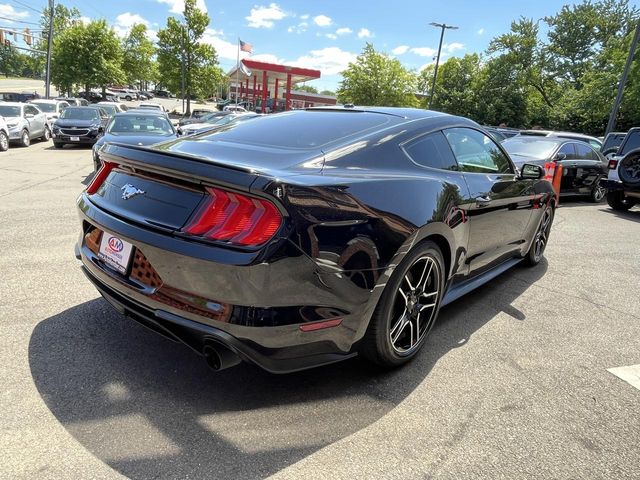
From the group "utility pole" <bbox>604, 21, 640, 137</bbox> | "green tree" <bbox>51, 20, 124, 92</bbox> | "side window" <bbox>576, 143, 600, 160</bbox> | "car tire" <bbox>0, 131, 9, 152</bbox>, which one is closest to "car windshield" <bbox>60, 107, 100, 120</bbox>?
"car tire" <bbox>0, 131, 9, 152</bbox>

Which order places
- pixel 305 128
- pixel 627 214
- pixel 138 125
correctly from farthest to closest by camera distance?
1. pixel 138 125
2. pixel 627 214
3. pixel 305 128

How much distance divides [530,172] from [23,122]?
1695 cm

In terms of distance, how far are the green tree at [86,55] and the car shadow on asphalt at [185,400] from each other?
4294 cm

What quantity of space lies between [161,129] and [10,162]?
4051 mm

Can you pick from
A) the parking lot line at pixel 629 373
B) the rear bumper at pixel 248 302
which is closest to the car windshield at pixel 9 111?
the rear bumper at pixel 248 302

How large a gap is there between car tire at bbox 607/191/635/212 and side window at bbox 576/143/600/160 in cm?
97

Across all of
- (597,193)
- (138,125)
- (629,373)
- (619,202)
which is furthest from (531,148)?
(138,125)

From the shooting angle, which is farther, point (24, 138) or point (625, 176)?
point (24, 138)

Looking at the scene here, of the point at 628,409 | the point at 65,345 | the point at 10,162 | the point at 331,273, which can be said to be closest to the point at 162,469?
the point at 331,273

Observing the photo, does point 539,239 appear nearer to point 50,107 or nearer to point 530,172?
point 530,172

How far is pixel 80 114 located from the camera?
54.8ft

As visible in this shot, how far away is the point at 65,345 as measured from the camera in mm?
2846

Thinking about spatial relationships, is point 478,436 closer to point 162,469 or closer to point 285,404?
point 285,404

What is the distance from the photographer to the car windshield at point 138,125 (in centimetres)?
1097
